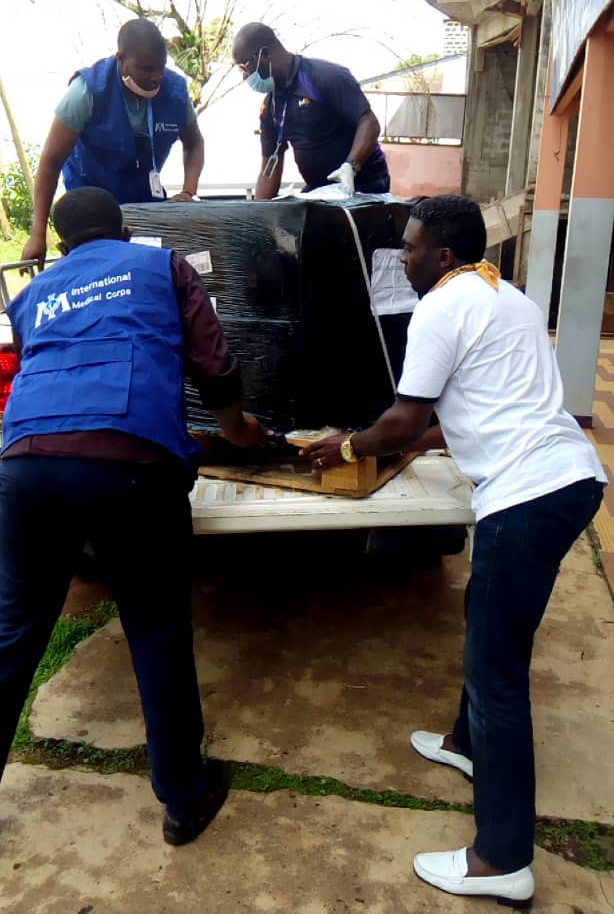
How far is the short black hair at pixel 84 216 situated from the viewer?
2.13 metres

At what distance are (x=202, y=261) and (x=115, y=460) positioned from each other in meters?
1.08

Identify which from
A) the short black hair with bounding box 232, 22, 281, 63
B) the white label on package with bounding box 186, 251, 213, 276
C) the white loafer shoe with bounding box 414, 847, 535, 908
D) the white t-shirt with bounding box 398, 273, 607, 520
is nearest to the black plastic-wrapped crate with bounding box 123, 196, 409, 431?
the white label on package with bounding box 186, 251, 213, 276

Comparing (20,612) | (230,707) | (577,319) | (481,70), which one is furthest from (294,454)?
(481,70)

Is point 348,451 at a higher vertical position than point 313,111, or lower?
lower

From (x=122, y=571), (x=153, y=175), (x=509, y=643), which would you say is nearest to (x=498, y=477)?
A: (x=509, y=643)

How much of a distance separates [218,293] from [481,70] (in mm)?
14628

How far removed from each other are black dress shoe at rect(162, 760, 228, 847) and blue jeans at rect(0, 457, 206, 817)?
32 mm

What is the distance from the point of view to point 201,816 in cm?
219

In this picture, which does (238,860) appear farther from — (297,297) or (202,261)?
(202,261)

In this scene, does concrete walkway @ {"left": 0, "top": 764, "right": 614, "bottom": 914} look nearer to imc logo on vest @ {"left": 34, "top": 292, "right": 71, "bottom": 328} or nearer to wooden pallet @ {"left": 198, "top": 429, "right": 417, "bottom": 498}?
wooden pallet @ {"left": 198, "top": 429, "right": 417, "bottom": 498}

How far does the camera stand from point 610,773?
2.38m

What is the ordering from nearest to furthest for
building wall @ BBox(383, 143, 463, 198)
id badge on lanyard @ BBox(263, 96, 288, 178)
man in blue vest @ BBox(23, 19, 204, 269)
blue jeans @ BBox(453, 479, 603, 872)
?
blue jeans @ BBox(453, 479, 603, 872), man in blue vest @ BBox(23, 19, 204, 269), id badge on lanyard @ BBox(263, 96, 288, 178), building wall @ BBox(383, 143, 463, 198)

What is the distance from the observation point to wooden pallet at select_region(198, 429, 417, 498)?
8.25ft

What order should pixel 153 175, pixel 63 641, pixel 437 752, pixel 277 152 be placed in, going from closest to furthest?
pixel 437 752 < pixel 63 641 < pixel 153 175 < pixel 277 152
